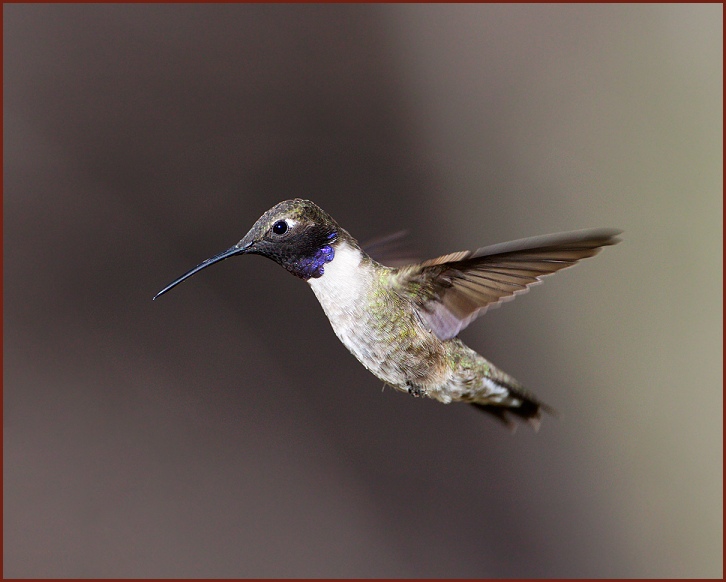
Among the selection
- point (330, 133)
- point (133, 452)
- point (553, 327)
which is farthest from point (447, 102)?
point (133, 452)

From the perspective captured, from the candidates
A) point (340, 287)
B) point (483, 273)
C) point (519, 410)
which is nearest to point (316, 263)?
point (340, 287)

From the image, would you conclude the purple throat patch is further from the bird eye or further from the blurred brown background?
the blurred brown background

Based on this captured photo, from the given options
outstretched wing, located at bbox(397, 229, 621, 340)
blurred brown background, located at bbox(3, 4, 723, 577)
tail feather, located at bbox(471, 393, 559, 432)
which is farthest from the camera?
blurred brown background, located at bbox(3, 4, 723, 577)

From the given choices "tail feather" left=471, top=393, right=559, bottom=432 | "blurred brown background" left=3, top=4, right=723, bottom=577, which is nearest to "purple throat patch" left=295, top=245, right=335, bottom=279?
"tail feather" left=471, top=393, right=559, bottom=432

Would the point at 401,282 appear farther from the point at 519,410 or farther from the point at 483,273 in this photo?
the point at 519,410

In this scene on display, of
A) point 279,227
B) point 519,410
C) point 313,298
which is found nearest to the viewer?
point 279,227

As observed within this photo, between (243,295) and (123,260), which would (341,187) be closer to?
(243,295)
